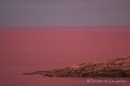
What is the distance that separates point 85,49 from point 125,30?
0.88 metres

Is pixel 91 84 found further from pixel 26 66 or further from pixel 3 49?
pixel 3 49

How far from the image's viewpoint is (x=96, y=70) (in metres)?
2.63

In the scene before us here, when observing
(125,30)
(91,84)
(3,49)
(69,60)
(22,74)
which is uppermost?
(125,30)

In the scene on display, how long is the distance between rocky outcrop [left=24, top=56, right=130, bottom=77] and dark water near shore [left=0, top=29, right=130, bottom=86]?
0.08 m

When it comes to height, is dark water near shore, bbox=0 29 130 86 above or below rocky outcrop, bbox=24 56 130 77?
above

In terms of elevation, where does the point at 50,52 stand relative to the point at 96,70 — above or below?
above

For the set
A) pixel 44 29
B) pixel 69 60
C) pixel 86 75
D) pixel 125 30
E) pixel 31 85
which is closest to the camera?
pixel 31 85

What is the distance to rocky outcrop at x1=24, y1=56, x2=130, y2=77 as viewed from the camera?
8.50 ft

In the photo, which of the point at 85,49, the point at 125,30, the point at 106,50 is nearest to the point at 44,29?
the point at 85,49

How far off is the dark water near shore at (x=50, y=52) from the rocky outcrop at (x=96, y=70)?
8 centimetres

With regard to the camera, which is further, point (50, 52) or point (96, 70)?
point (50, 52)

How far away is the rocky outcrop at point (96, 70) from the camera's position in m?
2.59

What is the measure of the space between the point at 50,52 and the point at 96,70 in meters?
0.78

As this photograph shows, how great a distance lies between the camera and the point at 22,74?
2.60m
